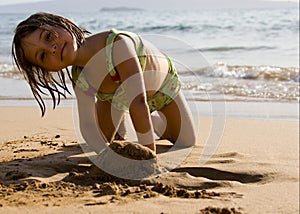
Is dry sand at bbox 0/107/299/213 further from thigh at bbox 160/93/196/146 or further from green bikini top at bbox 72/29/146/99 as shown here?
green bikini top at bbox 72/29/146/99

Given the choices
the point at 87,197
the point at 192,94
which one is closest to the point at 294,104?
the point at 192,94

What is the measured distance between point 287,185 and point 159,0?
197ft

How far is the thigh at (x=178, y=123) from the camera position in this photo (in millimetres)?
3613

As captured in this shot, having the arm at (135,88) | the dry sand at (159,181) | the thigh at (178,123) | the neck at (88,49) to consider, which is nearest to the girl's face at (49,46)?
the neck at (88,49)

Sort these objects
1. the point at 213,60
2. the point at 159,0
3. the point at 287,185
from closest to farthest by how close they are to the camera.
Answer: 1. the point at 287,185
2. the point at 213,60
3. the point at 159,0

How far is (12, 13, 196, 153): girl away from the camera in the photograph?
9.34ft

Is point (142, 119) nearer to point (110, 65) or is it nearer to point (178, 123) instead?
point (110, 65)

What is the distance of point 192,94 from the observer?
614 centimetres

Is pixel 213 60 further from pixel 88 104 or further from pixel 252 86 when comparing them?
pixel 88 104

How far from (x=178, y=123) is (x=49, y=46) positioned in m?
1.29

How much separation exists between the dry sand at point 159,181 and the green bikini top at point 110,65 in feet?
1.38

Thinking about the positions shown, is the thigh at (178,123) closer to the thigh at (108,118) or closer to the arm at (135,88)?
the thigh at (108,118)

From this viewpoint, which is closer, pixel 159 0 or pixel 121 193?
pixel 121 193

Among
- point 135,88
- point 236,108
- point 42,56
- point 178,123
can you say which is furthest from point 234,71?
point 42,56
